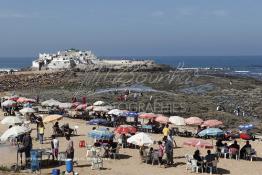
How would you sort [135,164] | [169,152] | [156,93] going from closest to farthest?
1. [169,152]
2. [135,164]
3. [156,93]

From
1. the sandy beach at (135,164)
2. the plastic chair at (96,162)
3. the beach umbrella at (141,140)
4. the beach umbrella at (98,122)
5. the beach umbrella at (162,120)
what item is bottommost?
the sandy beach at (135,164)

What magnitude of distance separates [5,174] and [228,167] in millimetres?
8667

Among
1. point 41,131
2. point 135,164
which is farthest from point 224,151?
point 41,131

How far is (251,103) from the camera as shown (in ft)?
159

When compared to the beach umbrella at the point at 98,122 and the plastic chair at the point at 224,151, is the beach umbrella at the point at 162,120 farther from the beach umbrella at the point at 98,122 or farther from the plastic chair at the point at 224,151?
the plastic chair at the point at 224,151

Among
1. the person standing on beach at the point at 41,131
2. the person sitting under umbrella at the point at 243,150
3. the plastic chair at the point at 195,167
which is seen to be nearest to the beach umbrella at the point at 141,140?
the plastic chair at the point at 195,167

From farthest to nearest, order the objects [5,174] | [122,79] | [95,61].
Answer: [95,61] → [122,79] → [5,174]

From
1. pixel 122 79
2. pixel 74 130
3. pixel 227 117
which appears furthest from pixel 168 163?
pixel 122 79

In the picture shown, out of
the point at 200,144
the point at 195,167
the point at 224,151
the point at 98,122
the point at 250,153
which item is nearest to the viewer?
the point at 195,167

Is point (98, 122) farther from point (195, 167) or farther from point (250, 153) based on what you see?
point (195, 167)

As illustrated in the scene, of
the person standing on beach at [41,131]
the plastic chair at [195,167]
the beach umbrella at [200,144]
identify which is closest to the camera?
the plastic chair at [195,167]

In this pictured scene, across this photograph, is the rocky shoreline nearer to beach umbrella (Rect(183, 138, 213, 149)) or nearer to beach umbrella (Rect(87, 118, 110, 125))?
beach umbrella (Rect(87, 118, 110, 125))

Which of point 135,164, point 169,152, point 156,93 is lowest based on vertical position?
point 135,164

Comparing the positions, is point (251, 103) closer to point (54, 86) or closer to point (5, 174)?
point (54, 86)
